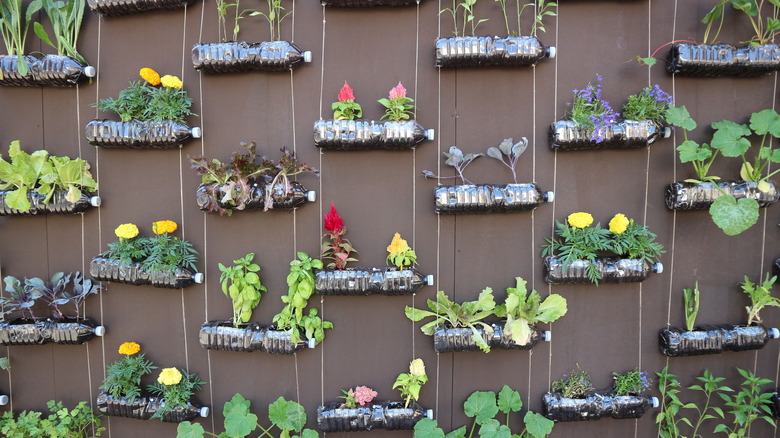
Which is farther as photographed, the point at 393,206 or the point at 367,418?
the point at 393,206

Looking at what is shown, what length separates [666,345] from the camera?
8.59ft

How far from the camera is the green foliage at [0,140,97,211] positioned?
252cm

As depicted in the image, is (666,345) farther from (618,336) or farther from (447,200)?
(447,200)

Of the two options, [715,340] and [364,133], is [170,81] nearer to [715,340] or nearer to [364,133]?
[364,133]

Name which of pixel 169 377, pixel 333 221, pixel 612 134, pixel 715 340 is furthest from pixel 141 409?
pixel 715 340

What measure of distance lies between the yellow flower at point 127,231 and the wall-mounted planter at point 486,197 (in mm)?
1802

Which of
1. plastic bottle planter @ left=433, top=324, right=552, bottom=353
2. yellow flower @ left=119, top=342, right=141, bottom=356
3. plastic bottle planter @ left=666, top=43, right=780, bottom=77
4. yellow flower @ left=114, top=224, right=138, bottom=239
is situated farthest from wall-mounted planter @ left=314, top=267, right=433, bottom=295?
plastic bottle planter @ left=666, top=43, right=780, bottom=77

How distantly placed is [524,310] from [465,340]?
41 cm

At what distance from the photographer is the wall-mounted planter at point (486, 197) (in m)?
2.42

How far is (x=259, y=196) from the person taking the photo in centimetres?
246

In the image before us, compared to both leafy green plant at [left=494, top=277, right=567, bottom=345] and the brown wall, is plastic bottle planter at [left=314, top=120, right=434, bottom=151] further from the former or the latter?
leafy green plant at [left=494, top=277, right=567, bottom=345]

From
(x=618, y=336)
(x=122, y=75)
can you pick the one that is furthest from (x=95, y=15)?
(x=618, y=336)

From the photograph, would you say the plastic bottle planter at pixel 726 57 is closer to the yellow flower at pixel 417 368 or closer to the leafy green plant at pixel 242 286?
the yellow flower at pixel 417 368

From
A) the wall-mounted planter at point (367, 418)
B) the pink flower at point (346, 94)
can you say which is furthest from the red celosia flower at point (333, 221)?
the wall-mounted planter at point (367, 418)
